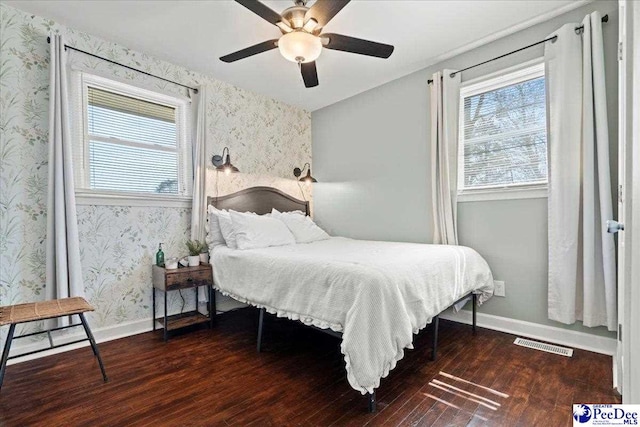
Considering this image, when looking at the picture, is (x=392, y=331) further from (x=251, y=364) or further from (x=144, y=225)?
(x=144, y=225)

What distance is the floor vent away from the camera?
86.7 inches

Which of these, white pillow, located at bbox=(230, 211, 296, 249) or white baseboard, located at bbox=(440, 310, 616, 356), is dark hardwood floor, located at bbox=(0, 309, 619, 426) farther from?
white pillow, located at bbox=(230, 211, 296, 249)

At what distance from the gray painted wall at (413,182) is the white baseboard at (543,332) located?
0.05 meters

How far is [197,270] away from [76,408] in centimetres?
126

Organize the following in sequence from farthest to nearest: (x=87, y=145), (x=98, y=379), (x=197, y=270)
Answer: (x=197, y=270)
(x=87, y=145)
(x=98, y=379)

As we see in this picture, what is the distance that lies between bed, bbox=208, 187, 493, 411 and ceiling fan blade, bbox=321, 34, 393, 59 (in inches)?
56.8

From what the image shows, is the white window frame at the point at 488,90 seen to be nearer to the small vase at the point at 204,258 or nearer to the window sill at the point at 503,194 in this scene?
the window sill at the point at 503,194

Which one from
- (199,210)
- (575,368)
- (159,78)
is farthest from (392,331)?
(159,78)

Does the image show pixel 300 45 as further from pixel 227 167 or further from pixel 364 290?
pixel 227 167

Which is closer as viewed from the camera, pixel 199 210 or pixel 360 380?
pixel 360 380

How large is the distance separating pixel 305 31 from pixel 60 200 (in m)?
2.15

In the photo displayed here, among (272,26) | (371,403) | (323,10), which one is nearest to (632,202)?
(371,403)

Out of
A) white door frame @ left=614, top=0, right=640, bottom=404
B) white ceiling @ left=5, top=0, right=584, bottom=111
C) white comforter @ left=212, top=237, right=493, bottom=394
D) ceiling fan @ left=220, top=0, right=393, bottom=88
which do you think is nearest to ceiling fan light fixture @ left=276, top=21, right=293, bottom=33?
ceiling fan @ left=220, top=0, right=393, bottom=88

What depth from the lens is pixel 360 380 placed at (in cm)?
150
